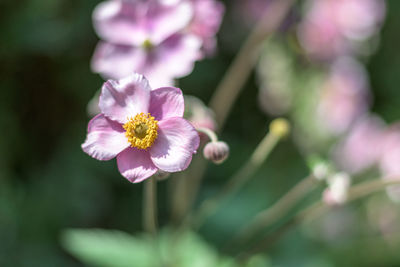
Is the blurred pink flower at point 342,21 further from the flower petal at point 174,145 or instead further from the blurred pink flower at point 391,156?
the flower petal at point 174,145

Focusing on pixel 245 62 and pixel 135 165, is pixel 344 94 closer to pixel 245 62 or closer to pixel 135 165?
pixel 245 62

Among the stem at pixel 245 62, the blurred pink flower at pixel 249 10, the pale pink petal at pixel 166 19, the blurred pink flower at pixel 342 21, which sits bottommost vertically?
the pale pink petal at pixel 166 19

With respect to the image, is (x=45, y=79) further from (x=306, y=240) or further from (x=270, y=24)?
(x=306, y=240)

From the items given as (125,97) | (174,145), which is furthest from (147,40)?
(174,145)

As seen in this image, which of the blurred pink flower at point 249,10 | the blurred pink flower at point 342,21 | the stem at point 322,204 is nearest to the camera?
the stem at point 322,204

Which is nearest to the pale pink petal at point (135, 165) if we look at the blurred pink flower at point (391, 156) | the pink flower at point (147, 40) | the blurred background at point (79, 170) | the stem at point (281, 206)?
the pink flower at point (147, 40)

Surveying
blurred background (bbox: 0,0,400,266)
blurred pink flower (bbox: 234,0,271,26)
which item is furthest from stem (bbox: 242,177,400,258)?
blurred pink flower (bbox: 234,0,271,26)

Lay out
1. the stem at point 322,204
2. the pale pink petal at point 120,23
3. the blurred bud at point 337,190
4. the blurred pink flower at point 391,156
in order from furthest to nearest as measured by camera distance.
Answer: the blurred pink flower at point 391,156, the pale pink petal at point 120,23, the blurred bud at point 337,190, the stem at point 322,204
